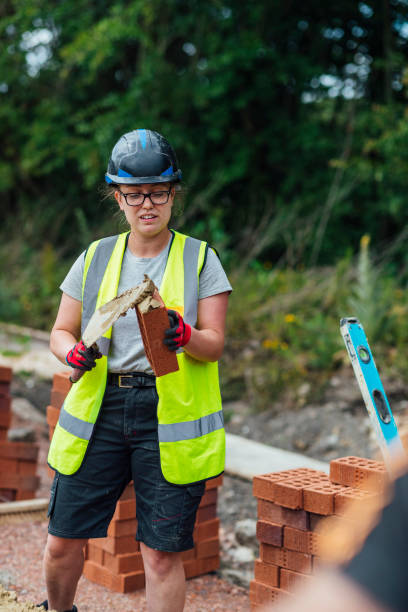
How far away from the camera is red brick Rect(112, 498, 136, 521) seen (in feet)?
11.4

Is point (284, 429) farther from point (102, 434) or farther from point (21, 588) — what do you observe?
point (102, 434)

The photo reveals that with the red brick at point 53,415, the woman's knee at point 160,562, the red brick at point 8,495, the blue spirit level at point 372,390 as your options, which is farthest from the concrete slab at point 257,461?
the blue spirit level at point 372,390

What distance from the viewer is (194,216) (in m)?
11.9

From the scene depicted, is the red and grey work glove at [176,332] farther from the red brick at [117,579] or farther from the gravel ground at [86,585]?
the red brick at [117,579]

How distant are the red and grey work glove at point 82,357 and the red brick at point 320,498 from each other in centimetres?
107

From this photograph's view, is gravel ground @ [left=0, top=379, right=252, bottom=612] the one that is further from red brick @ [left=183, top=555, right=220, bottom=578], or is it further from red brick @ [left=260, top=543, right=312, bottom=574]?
red brick @ [left=260, top=543, right=312, bottom=574]

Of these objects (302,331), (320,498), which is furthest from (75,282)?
(302,331)

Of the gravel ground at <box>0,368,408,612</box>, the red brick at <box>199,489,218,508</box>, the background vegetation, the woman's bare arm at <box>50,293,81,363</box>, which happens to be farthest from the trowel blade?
the background vegetation

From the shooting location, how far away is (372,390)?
2176 millimetres

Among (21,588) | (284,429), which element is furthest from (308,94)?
(21,588)

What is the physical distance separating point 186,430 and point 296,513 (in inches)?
28.2

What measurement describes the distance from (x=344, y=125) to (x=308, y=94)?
940 mm

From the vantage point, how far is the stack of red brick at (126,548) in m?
3.49

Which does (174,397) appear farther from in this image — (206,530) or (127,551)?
(206,530)
